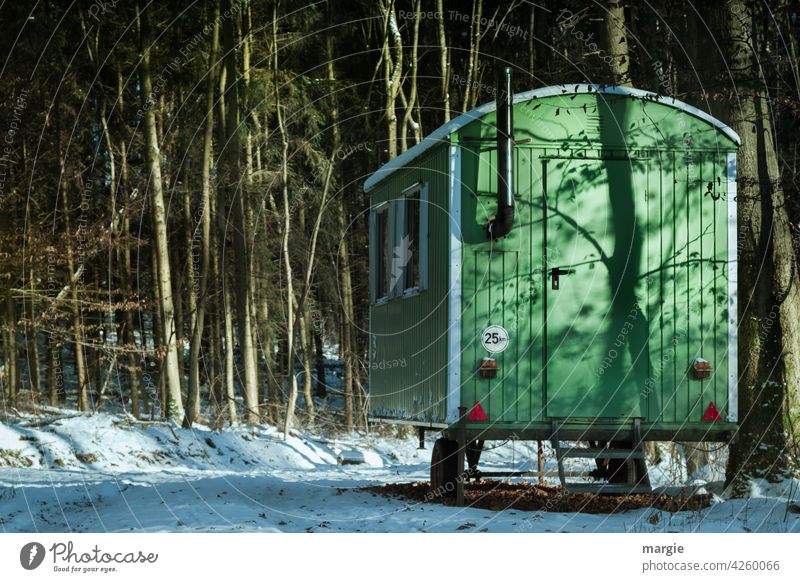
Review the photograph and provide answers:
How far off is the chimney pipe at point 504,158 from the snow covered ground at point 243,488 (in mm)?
2620

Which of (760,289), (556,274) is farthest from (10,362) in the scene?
(760,289)

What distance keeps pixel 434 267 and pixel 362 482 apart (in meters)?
5.10

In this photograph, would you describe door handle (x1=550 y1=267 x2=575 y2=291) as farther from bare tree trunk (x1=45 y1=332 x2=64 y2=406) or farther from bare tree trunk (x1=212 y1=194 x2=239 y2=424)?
bare tree trunk (x1=45 y1=332 x2=64 y2=406)

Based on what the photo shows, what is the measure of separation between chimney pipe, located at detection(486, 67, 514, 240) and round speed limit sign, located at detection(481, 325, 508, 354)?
2.82 feet

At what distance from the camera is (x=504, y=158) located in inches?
437

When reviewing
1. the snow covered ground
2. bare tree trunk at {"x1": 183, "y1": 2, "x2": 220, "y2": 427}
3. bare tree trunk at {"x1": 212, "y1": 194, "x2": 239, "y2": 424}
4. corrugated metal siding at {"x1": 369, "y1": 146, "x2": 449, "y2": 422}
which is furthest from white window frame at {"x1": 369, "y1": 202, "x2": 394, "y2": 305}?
bare tree trunk at {"x1": 212, "y1": 194, "x2": 239, "y2": 424}

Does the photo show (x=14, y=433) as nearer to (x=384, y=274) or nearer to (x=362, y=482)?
(x=362, y=482)

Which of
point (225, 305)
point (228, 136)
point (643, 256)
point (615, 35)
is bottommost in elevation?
point (225, 305)

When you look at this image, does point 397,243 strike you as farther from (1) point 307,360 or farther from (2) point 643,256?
(1) point 307,360

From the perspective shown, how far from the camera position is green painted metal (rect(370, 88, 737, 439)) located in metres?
11.2

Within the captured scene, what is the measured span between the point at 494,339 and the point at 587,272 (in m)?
1.08

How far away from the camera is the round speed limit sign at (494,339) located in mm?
11188

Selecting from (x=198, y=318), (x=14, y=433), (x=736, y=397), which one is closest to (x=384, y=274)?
(x=736, y=397)

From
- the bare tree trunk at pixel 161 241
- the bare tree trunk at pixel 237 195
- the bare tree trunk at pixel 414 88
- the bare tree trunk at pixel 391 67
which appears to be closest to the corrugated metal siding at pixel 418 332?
the bare tree trunk at pixel 237 195
